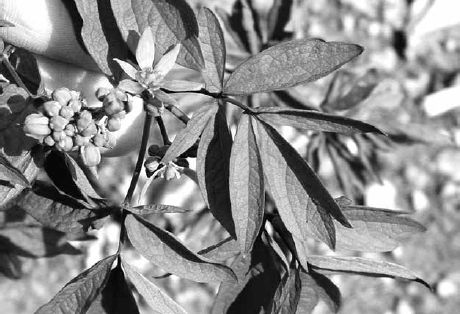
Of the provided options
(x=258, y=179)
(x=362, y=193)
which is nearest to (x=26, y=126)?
(x=258, y=179)

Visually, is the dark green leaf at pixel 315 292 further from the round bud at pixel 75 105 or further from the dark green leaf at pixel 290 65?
the round bud at pixel 75 105

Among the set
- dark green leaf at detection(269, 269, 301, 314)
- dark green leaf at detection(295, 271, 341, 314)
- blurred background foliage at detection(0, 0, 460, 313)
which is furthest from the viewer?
blurred background foliage at detection(0, 0, 460, 313)

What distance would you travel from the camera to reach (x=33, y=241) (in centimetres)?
149

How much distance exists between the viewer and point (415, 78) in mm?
3328

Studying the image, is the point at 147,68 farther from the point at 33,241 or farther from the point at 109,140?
the point at 33,241

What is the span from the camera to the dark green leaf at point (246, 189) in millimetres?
920

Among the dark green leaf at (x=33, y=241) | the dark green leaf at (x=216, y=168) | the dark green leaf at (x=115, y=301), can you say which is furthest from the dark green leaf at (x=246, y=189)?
the dark green leaf at (x=33, y=241)

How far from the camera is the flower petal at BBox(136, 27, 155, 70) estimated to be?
93cm

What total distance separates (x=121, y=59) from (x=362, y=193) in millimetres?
1259

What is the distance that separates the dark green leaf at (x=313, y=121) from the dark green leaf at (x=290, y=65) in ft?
0.13

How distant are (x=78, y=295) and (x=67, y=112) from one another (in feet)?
1.00

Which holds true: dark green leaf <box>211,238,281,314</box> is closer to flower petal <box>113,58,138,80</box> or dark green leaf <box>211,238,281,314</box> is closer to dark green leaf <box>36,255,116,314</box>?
dark green leaf <box>36,255,116,314</box>

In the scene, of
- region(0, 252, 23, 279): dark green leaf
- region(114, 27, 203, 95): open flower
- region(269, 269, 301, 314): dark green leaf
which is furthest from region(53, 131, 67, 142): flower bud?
region(0, 252, 23, 279): dark green leaf

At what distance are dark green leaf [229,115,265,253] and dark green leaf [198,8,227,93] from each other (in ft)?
0.33
